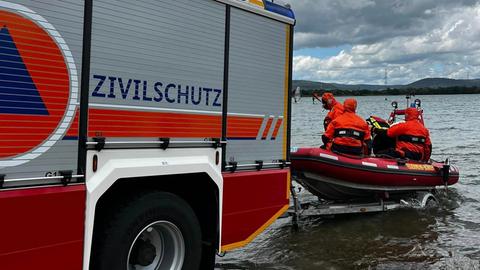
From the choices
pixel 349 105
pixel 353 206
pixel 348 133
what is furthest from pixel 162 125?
pixel 353 206

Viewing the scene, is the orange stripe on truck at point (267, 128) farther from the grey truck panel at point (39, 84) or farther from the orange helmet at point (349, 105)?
the orange helmet at point (349, 105)

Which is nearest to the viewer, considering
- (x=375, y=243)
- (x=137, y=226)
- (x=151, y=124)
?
(x=137, y=226)

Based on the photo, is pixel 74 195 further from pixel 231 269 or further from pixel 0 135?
pixel 231 269

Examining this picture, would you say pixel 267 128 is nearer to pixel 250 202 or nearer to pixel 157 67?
pixel 250 202

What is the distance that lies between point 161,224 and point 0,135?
1.42 meters

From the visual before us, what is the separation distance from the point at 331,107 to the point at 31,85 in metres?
6.75

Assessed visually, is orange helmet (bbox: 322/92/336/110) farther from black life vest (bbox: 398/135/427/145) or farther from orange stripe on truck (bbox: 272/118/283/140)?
orange stripe on truck (bbox: 272/118/283/140)

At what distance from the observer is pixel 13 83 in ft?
9.23

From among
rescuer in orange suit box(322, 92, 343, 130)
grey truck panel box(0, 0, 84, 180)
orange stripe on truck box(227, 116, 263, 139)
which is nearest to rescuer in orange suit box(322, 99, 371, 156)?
rescuer in orange suit box(322, 92, 343, 130)

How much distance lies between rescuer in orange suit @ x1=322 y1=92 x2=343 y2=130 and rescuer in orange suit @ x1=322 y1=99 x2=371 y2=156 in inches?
15.2

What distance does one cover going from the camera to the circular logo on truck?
2785 mm

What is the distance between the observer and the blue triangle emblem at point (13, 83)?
2.76 m

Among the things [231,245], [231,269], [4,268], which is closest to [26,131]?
[4,268]

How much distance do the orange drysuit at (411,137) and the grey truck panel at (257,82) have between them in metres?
4.80
